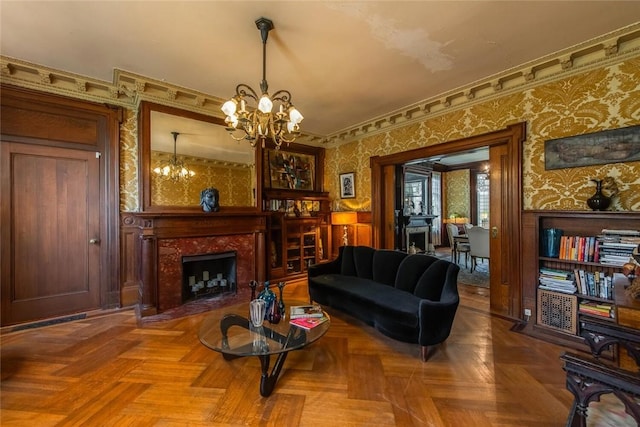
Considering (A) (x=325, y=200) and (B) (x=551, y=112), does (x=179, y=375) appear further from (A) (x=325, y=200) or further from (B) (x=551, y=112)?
(B) (x=551, y=112)

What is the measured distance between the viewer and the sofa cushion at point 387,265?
10.2ft

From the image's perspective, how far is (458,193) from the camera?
8258 mm

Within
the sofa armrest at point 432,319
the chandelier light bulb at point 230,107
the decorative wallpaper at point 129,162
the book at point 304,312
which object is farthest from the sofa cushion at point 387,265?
the decorative wallpaper at point 129,162

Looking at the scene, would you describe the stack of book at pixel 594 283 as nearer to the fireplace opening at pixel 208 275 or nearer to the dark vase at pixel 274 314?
the dark vase at pixel 274 314

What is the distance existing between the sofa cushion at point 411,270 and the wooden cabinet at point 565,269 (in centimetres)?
111

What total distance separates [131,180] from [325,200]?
332 cm

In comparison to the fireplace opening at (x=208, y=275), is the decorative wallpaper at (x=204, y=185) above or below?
above

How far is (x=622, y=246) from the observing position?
2.24 m

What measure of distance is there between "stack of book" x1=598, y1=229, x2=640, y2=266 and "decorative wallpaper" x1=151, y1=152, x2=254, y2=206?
4.12 metres

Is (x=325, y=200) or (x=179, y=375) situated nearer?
(x=179, y=375)

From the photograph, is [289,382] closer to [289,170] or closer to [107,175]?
[107,175]

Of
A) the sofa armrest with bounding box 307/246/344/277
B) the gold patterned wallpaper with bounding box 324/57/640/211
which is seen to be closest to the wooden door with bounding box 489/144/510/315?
the gold patterned wallpaper with bounding box 324/57/640/211

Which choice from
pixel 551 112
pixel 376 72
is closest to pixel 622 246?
pixel 551 112

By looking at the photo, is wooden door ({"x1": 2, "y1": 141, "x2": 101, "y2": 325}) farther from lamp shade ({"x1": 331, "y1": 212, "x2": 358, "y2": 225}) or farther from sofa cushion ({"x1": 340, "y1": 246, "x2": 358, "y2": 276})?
lamp shade ({"x1": 331, "y1": 212, "x2": 358, "y2": 225})
